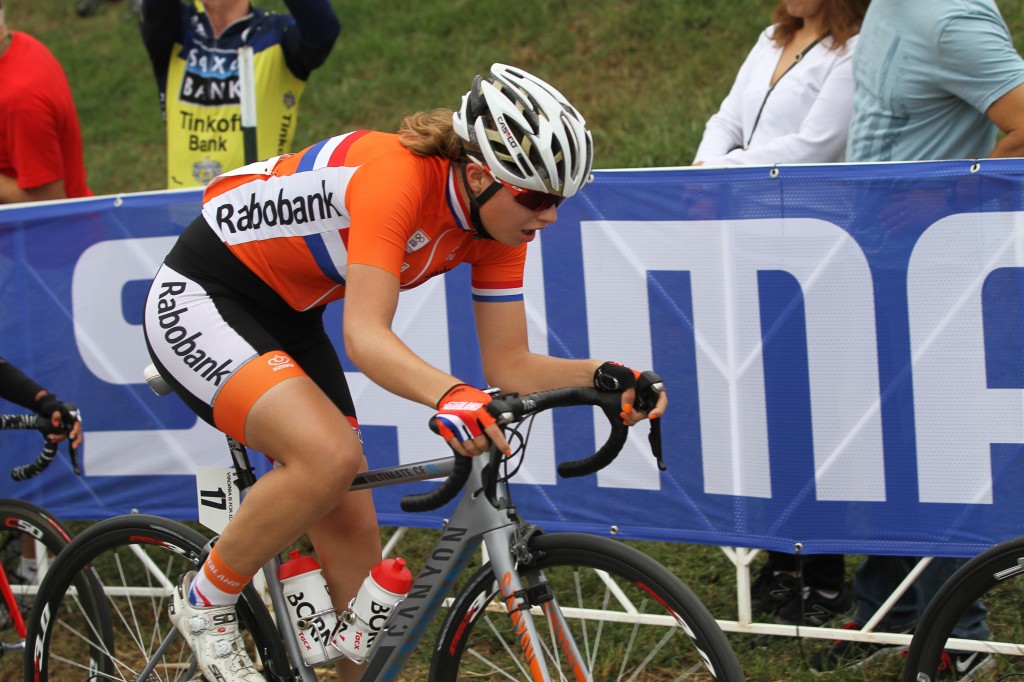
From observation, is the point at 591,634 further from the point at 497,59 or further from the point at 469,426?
the point at 497,59

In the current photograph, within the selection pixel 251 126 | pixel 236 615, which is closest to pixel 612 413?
pixel 236 615

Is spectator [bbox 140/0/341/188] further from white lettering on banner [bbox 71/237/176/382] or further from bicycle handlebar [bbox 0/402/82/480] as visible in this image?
bicycle handlebar [bbox 0/402/82/480]

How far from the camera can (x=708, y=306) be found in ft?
12.7

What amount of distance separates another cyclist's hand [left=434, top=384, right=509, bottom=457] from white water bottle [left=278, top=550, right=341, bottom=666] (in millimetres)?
1001

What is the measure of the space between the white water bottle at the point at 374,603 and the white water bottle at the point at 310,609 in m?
0.11

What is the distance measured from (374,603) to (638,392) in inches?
37.0

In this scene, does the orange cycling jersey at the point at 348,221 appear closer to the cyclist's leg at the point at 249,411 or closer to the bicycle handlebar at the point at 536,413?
the cyclist's leg at the point at 249,411

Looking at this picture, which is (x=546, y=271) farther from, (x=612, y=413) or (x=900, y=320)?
(x=612, y=413)

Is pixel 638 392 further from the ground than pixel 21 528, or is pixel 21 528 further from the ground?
pixel 638 392

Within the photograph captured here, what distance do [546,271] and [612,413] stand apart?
4.79ft

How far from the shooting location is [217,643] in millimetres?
3109

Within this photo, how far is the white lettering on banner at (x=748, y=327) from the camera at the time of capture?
12.3ft

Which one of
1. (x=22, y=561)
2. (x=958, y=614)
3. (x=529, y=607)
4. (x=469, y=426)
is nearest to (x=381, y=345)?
(x=469, y=426)

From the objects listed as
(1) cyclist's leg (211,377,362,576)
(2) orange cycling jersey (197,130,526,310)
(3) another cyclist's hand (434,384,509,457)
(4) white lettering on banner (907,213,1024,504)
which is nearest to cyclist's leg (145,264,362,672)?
(1) cyclist's leg (211,377,362,576)
